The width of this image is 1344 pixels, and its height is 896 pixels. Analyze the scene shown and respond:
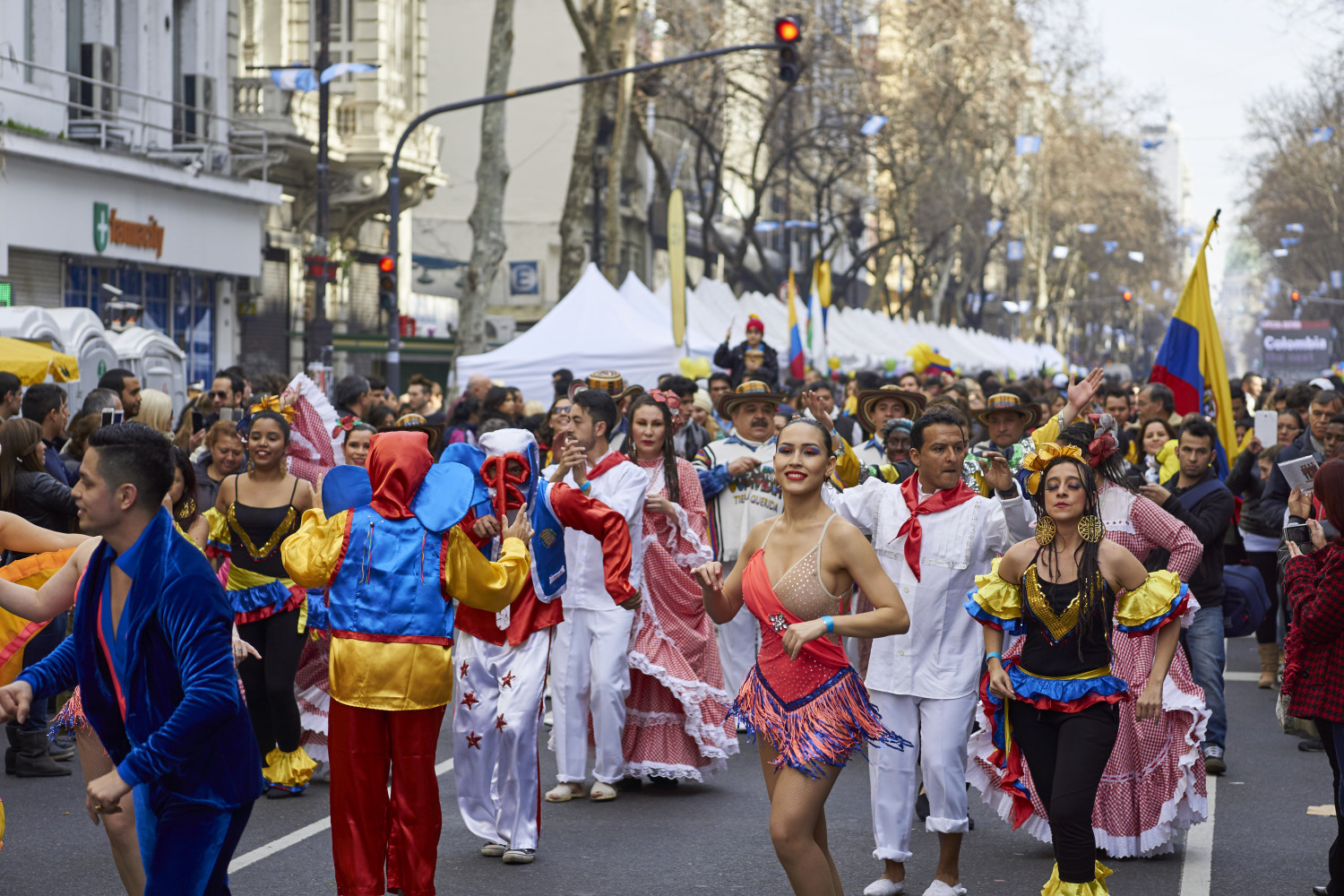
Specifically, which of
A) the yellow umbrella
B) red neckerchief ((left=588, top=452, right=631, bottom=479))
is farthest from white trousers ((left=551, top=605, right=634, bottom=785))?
the yellow umbrella

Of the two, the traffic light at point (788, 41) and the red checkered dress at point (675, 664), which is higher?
the traffic light at point (788, 41)

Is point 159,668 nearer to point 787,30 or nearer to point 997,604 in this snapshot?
point 997,604

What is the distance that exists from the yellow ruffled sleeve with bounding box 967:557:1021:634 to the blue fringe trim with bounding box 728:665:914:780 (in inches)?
30.5

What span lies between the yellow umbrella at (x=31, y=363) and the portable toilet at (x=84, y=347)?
8.11ft

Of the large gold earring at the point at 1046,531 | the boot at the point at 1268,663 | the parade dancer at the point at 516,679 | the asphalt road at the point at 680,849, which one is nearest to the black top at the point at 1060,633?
the large gold earring at the point at 1046,531

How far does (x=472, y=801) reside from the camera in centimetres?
702

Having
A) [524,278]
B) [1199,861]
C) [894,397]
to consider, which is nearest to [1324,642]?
[1199,861]

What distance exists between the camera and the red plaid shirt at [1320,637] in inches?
235

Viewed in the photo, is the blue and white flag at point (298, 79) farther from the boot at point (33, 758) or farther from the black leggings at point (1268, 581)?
the boot at point (33, 758)

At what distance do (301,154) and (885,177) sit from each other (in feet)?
128

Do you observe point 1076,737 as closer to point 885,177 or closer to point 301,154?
point 301,154

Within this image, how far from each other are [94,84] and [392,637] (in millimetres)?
19338

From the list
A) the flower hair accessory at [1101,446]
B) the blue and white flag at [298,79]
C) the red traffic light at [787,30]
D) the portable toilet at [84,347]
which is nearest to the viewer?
the flower hair accessory at [1101,446]

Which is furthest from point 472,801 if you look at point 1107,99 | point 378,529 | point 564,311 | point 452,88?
point 1107,99
